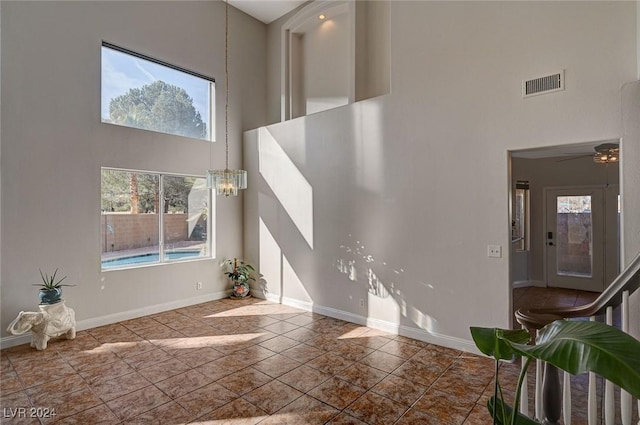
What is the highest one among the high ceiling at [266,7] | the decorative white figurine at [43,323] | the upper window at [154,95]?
the high ceiling at [266,7]

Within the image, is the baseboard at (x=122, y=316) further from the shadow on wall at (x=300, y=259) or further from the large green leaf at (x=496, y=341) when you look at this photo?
the large green leaf at (x=496, y=341)

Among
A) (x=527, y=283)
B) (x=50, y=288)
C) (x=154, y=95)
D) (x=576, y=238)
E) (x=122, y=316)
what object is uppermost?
(x=154, y=95)

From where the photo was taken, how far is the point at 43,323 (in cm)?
406

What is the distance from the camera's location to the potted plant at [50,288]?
4223 mm

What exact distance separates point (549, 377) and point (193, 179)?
5954mm

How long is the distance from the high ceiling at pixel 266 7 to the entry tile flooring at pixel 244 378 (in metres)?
6.14

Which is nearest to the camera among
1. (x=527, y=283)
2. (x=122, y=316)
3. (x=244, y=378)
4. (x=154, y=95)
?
(x=244, y=378)

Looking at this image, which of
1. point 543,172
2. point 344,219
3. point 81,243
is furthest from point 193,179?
point 543,172

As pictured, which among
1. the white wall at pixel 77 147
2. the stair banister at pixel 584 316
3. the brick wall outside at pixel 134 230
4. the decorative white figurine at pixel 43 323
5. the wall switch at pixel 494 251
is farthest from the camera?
the brick wall outside at pixel 134 230

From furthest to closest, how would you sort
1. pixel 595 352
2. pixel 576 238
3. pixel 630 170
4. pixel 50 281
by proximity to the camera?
pixel 576 238
pixel 50 281
pixel 630 170
pixel 595 352

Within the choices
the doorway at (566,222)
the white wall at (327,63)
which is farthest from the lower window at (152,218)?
the doorway at (566,222)

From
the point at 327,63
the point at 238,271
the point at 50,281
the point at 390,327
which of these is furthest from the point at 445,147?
the point at 50,281

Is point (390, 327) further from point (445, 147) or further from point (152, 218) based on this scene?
point (152, 218)

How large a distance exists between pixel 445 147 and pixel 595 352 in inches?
139
